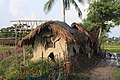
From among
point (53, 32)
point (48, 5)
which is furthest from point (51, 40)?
point (48, 5)

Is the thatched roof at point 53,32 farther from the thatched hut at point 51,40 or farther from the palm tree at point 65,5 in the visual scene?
the palm tree at point 65,5

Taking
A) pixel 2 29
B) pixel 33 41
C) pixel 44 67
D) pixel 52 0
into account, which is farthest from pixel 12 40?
pixel 44 67

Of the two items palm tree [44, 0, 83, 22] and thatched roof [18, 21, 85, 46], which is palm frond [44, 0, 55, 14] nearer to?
palm tree [44, 0, 83, 22]

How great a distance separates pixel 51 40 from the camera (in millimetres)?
23375

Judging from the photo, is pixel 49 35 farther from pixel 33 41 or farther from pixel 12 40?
pixel 12 40

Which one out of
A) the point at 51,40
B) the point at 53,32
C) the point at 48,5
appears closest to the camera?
the point at 53,32

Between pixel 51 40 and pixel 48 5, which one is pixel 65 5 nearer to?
pixel 48 5

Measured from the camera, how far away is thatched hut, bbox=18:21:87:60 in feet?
71.6

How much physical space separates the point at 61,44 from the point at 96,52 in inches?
463

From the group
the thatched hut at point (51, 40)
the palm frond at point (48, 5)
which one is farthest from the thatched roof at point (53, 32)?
the palm frond at point (48, 5)

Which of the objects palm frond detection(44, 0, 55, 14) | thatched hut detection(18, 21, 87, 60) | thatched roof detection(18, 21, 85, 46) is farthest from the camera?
palm frond detection(44, 0, 55, 14)

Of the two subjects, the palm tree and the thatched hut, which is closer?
the thatched hut

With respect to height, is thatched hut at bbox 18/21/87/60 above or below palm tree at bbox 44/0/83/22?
below

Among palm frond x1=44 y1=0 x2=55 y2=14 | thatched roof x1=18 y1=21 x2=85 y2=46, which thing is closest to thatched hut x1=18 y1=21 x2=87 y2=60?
thatched roof x1=18 y1=21 x2=85 y2=46
